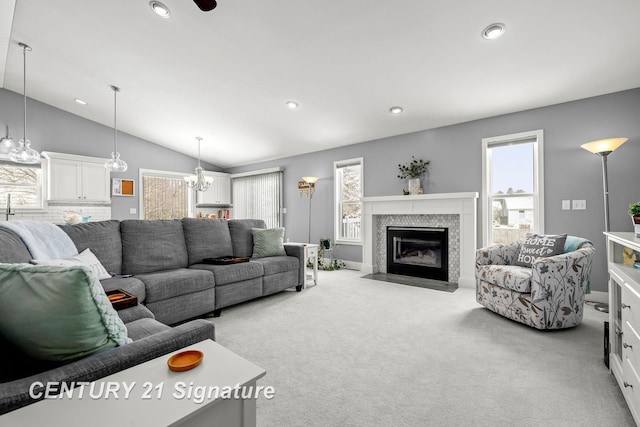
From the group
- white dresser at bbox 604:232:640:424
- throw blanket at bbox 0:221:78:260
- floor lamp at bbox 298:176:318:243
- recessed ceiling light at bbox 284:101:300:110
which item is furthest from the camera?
floor lamp at bbox 298:176:318:243

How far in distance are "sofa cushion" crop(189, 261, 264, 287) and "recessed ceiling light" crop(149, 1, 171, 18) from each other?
8.33 ft

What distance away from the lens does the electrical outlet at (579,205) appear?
3.40 m

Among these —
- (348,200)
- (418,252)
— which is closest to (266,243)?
(348,200)

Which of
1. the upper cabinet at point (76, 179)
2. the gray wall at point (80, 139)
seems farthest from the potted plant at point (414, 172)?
the upper cabinet at point (76, 179)

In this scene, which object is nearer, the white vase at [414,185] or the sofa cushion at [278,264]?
the sofa cushion at [278,264]

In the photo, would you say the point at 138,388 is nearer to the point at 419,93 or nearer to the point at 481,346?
the point at 481,346

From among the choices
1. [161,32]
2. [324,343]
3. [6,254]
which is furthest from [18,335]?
[161,32]

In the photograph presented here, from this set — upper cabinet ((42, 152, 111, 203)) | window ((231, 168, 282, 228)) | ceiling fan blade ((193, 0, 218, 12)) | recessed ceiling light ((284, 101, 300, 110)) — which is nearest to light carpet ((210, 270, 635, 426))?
ceiling fan blade ((193, 0, 218, 12))

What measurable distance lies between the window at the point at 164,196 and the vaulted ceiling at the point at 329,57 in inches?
80.9

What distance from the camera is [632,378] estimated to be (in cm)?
142

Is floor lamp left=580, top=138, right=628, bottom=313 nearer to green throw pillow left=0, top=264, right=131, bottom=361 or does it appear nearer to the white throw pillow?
green throw pillow left=0, top=264, right=131, bottom=361

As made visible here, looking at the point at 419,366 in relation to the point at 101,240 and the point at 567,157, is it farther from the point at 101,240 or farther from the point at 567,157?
the point at 567,157

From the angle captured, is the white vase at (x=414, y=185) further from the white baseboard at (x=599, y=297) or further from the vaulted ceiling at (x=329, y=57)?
the white baseboard at (x=599, y=297)

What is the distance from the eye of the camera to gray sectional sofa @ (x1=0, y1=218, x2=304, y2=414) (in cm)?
90
